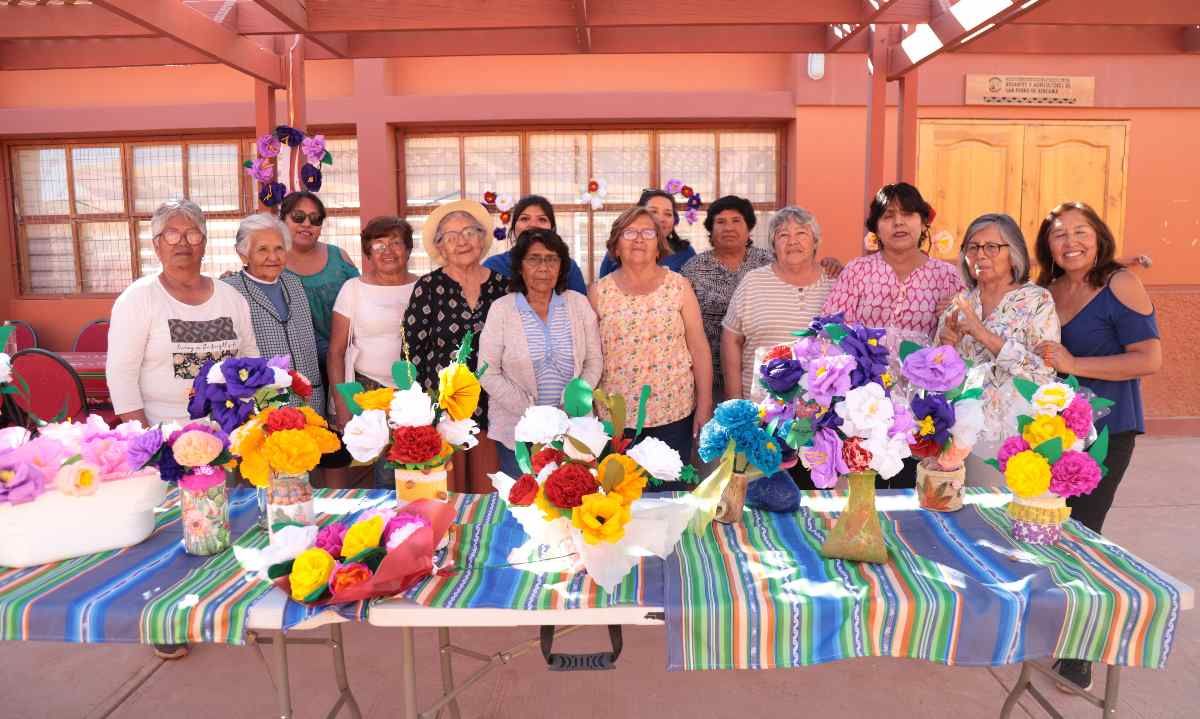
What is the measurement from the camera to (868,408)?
5.59 feet

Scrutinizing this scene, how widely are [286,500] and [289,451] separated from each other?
0.20 m

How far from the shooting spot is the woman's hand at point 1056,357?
2.50 m

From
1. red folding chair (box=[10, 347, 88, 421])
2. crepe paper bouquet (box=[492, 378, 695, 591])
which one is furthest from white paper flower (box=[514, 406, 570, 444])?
red folding chair (box=[10, 347, 88, 421])

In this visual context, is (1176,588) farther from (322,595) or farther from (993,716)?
(322,595)

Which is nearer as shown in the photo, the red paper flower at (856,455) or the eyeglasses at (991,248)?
the red paper flower at (856,455)

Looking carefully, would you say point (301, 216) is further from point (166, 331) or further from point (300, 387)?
point (300, 387)

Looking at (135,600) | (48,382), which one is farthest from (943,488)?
(48,382)

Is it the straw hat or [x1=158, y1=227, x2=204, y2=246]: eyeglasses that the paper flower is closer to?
the straw hat

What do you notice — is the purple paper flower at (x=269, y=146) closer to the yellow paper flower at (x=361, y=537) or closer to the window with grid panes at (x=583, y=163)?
the window with grid panes at (x=583, y=163)

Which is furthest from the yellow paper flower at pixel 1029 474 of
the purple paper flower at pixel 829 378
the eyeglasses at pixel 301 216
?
the eyeglasses at pixel 301 216

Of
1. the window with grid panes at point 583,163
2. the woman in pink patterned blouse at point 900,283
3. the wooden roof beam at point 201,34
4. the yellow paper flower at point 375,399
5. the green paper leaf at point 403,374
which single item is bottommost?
the yellow paper flower at point 375,399

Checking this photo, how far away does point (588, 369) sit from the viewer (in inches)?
120

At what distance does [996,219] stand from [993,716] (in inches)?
64.2

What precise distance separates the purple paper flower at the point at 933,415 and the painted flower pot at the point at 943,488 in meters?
0.32
